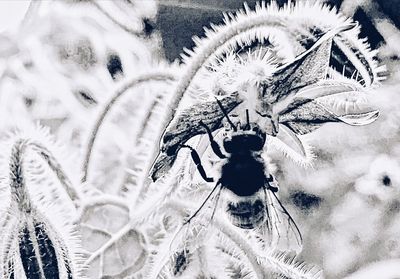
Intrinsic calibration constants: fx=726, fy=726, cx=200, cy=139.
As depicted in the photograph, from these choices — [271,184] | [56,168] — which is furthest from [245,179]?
[56,168]

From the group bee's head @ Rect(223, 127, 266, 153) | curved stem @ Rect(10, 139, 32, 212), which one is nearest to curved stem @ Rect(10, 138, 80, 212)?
curved stem @ Rect(10, 139, 32, 212)

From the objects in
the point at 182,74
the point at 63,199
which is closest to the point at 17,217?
the point at 63,199

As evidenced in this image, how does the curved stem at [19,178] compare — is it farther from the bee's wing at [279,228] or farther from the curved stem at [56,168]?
the bee's wing at [279,228]

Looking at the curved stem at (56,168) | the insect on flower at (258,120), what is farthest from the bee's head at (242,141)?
the curved stem at (56,168)

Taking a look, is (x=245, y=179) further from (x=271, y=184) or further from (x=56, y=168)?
(x=56, y=168)

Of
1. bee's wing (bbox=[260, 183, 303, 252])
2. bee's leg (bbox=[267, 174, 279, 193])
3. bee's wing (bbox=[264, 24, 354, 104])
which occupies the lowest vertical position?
bee's wing (bbox=[260, 183, 303, 252])

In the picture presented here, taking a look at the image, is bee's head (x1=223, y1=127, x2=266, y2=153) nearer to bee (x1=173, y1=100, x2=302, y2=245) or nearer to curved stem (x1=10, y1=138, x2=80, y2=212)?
bee (x1=173, y1=100, x2=302, y2=245)

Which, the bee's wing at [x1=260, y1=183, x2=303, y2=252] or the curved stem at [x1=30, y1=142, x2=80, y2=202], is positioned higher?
the curved stem at [x1=30, y1=142, x2=80, y2=202]

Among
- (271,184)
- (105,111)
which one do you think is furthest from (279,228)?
(105,111)
